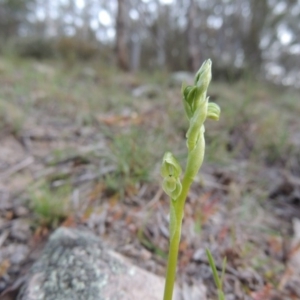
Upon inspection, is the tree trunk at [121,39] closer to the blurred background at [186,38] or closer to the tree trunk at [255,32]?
the blurred background at [186,38]

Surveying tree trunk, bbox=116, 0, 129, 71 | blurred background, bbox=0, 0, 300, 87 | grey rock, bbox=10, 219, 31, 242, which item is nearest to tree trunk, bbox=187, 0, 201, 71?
blurred background, bbox=0, 0, 300, 87

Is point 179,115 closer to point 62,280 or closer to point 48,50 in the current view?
point 62,280

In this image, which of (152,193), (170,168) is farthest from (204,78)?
(152,193)

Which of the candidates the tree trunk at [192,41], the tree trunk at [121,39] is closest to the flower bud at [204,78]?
the tree trunk at [192,41]

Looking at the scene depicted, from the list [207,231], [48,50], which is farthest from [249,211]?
[48,50]

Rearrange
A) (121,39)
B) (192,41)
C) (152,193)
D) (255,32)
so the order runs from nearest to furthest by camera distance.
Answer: (152,193)
(192,41)
(121,39)
(255,32)

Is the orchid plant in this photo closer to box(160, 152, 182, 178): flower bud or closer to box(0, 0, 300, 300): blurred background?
box(160, 152, 182, 178): flower bud

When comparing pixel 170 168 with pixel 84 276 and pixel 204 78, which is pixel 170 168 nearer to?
pixel 204 78
